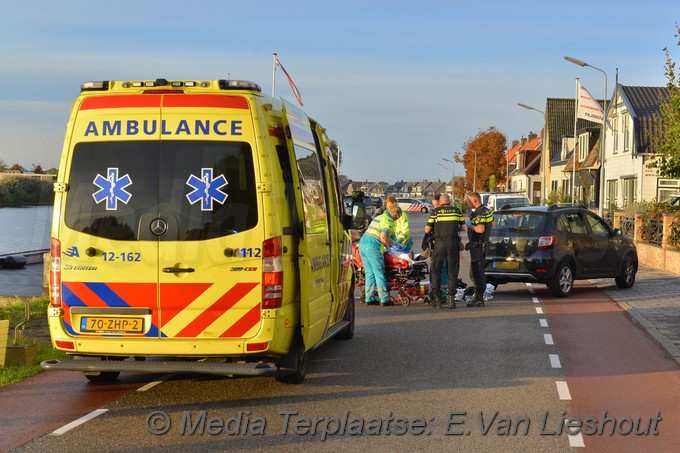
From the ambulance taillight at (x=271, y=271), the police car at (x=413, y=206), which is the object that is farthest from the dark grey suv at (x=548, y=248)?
→ the police car at (x=413, y=206)

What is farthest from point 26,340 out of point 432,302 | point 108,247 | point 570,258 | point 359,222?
point 570,258

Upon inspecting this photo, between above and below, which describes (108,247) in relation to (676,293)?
above

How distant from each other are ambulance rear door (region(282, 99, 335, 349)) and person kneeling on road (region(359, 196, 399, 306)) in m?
5.61

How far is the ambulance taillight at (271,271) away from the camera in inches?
300

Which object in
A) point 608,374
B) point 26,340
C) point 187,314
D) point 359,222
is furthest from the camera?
point 359,222

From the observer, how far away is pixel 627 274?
19.0 m

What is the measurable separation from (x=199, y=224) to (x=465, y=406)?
268 centimetres

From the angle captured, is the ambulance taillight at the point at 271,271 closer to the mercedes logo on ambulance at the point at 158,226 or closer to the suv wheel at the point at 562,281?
the mercedes logo on ambulance at the point at 158,226

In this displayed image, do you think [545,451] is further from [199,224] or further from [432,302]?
[432,302]

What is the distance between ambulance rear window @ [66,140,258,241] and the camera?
7664 mm

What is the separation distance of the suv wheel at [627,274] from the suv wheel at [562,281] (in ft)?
6.50

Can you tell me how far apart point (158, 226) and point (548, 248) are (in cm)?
1052

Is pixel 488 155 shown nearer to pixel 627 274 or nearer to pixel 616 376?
pixel 627 274

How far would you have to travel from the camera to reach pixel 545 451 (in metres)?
6.46
